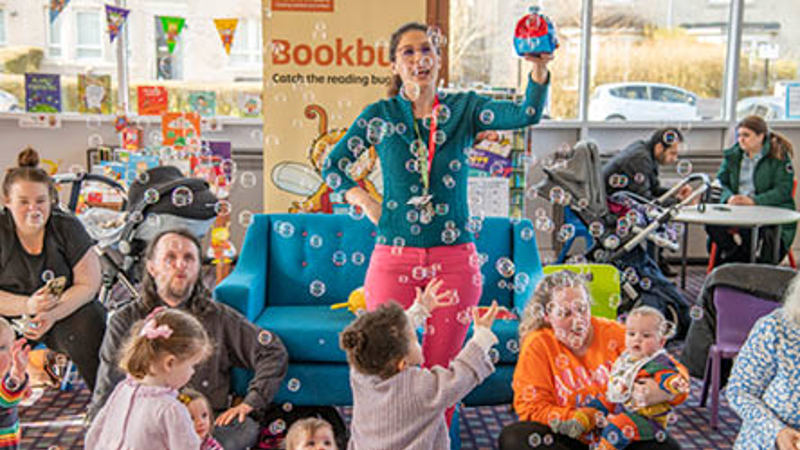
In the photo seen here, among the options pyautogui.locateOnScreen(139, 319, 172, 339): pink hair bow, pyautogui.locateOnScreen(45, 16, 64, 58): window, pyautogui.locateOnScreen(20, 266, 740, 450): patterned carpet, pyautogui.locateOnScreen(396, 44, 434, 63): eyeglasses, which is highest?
pyautogui.locateOnScreen(45, 16, 64, 58): window

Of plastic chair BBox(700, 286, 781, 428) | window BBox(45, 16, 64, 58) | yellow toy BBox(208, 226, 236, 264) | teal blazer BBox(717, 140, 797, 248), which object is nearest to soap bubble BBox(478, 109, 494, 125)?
plastic chair BBox(700, 286, 781, 428)

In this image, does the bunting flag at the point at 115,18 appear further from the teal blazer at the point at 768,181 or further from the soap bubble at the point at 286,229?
the teal blazer at the point at 768,181

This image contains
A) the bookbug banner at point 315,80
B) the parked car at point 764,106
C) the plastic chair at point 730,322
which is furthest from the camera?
→ the parked car at point 764,106

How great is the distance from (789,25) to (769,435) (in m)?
6.10

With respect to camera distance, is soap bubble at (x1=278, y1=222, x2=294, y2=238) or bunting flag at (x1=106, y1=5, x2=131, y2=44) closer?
soap bubble at (x1=278, y1=222, x2=294, y2=238)

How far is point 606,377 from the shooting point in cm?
234

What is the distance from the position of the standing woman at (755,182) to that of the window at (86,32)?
16.8 ft

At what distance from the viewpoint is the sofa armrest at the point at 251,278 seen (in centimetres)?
309

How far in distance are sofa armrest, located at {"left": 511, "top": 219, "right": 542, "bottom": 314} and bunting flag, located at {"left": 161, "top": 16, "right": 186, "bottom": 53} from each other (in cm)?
403

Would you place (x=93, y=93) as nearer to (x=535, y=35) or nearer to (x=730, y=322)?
(x=730, y=322)

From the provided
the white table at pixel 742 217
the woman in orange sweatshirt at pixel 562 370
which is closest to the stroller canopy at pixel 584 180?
the white table at pixel 742 217

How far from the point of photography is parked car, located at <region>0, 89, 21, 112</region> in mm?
6309

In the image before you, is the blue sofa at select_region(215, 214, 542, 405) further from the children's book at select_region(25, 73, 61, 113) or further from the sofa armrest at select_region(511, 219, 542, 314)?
the children's book at select_region(25, 73, 61, 113)

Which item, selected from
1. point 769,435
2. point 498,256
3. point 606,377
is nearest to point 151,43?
point 498,256
